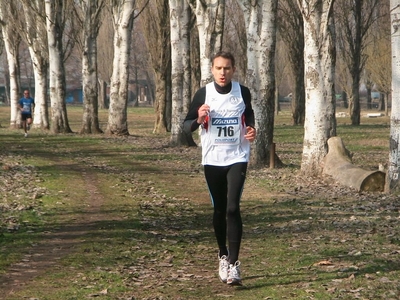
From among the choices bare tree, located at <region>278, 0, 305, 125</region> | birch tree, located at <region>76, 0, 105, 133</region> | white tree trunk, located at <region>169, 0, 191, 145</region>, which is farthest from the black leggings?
bare tree, located at <region>278, 0, 305, 125</region>

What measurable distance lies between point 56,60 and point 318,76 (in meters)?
22.3

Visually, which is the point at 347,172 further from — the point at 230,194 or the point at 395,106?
the point at 230,194

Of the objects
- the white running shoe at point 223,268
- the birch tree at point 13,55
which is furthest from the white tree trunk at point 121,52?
the white running shoe at point 223,268

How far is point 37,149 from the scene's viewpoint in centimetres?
2945

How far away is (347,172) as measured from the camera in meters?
17.4

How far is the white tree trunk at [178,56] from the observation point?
29188 mm

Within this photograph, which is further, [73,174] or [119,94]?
[119,94]

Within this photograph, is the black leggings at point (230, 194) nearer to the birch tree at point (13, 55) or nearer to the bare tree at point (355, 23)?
the birch tree at point (13, 55)

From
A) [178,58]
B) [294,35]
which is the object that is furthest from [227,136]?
[294,35]

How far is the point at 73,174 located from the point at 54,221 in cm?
766

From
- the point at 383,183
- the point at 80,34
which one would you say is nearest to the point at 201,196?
the point at 383,183

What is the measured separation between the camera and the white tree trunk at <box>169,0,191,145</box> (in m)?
29.2

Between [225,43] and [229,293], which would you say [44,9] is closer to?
[225,43]

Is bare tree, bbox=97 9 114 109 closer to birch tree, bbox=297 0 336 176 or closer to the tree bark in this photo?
the tree bark
